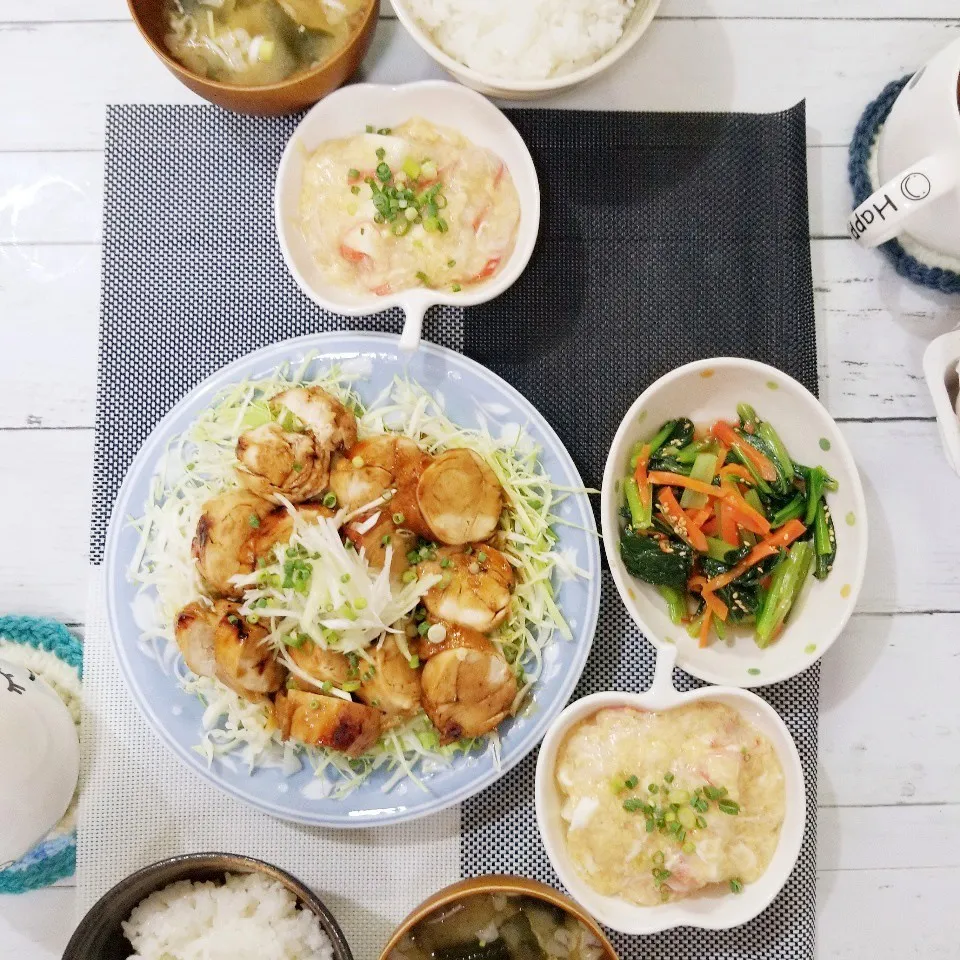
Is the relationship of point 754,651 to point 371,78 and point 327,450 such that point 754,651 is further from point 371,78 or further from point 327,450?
point 371,78

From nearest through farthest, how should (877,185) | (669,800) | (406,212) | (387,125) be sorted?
(669,800), (406,212), (387,125), (877,185)

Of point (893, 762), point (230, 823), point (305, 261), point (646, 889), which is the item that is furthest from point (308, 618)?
point (893, 762)

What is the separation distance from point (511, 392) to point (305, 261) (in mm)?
588

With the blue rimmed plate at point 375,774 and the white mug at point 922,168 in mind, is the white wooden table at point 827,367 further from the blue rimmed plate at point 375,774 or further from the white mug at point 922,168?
the blue rimmed plate at point 375,774

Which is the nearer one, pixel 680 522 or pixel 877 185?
pixel 680 522

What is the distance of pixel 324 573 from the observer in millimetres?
2053

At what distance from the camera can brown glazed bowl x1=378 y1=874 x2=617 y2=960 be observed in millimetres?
2018

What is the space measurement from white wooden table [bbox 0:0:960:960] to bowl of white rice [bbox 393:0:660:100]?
1.01 feet

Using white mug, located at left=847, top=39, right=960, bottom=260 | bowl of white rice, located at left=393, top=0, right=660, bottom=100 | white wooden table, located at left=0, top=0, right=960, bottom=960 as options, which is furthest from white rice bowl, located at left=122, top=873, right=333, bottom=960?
white mug, located at left=847, top=39, right=960, bottom=260

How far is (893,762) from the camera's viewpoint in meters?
2.42

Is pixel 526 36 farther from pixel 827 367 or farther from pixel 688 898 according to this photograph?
pixel 688 898

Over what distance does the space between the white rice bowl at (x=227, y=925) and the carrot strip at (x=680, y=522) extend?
4.16ft

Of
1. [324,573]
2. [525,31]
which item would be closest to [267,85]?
[525,31]

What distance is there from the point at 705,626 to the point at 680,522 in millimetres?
257
